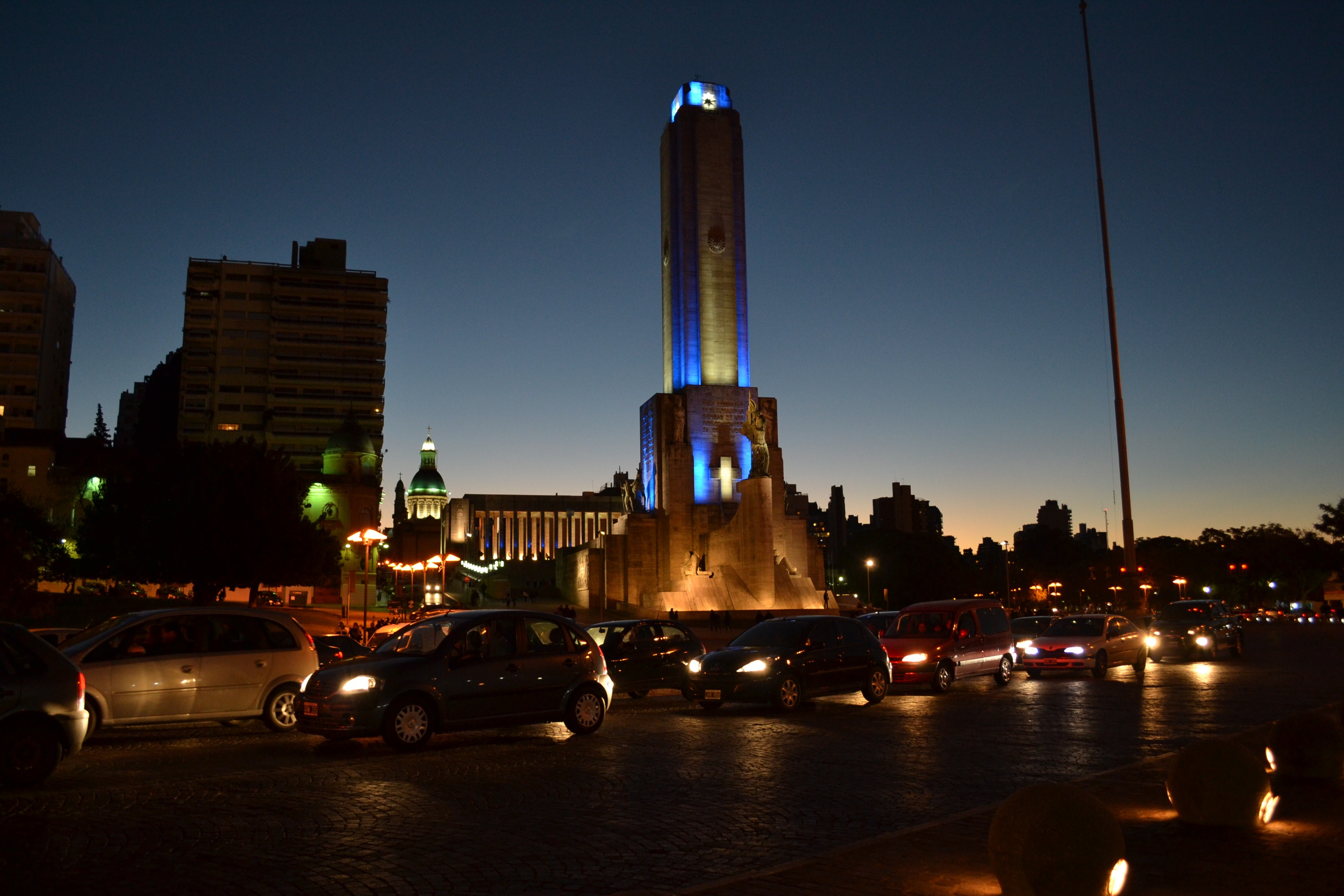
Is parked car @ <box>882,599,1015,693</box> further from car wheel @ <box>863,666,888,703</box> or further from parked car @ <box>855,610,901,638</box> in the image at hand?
parked car @ <box>855,610,901,638</box>

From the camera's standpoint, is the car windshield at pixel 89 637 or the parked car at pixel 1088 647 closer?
the car windshield at pixel 89 637

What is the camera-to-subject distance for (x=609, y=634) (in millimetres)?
17672

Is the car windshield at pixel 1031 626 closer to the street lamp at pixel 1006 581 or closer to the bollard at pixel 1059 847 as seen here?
the bollard at pixel 1059 847

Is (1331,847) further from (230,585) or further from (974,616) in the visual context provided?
(230,585)

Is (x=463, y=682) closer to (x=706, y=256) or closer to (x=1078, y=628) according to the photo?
(x=1078, y=628)

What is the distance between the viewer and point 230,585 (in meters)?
41.1

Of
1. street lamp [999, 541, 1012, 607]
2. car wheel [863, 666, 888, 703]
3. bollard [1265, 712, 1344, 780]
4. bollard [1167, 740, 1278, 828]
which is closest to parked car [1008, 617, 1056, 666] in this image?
car wheel [863, 666, 888, 703]

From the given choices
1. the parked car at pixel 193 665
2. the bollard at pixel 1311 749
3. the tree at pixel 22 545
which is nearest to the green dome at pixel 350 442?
the tree at pixel 22 545

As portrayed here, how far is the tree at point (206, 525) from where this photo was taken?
3891 centimetres

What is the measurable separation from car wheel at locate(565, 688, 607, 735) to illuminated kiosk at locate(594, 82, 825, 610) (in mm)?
50205

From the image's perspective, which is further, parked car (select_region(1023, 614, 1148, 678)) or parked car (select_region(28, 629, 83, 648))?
parked car (select_region(1023, 614, 1148, 678))

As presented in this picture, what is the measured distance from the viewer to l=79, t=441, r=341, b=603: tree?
38.9 m

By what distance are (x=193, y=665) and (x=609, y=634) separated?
23.7ft

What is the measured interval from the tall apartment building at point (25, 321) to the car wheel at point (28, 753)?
308 ft
